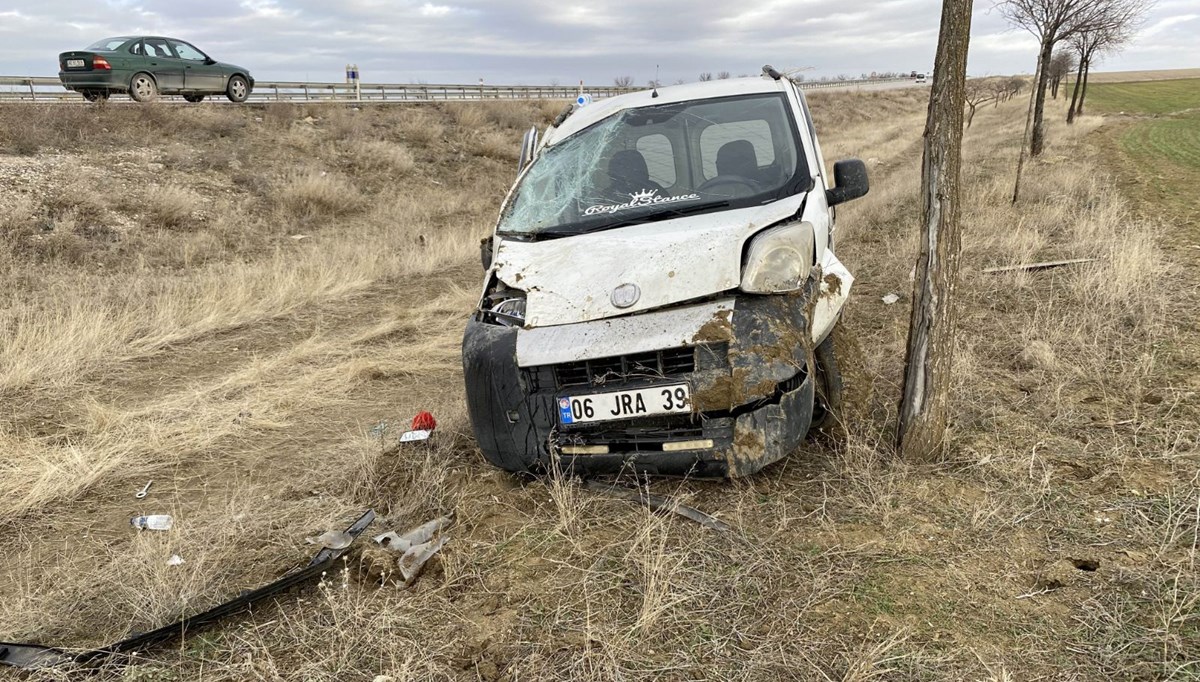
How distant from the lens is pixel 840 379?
3.70 meters

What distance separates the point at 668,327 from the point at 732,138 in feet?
5.71

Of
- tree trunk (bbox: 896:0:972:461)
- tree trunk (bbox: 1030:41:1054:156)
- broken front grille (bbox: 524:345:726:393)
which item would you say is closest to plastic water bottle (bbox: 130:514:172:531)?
broken front grille (bbox: 524:345:726:393)

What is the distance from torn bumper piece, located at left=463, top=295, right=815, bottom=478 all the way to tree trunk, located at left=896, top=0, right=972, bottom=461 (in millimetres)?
673

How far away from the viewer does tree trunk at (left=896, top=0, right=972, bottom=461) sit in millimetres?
3211

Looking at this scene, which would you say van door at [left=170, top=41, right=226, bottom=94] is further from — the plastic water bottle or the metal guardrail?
the plastic water bottle

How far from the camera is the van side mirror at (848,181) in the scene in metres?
4.07

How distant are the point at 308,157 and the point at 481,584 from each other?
19299 mm

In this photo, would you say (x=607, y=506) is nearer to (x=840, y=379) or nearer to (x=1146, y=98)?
(x=840, y=379)

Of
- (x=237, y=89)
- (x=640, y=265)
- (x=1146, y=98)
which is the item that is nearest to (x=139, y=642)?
(x=640, y=265)

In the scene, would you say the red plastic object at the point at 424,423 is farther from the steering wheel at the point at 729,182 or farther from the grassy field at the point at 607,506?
the steering wheel at the point at 729,182

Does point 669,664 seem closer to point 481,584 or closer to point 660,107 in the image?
point 481,584

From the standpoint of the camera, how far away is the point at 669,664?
2.37 metres

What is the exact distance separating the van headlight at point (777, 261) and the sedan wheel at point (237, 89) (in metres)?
23.1

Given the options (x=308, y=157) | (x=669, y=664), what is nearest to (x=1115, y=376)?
(x=669, y=664)
